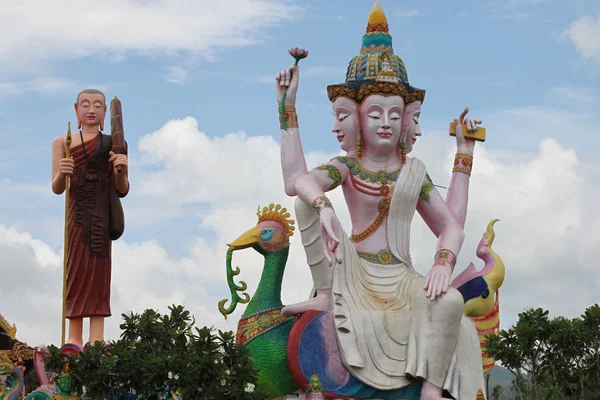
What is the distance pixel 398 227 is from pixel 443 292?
100 cm

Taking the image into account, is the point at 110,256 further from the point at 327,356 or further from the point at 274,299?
the point at 327,356

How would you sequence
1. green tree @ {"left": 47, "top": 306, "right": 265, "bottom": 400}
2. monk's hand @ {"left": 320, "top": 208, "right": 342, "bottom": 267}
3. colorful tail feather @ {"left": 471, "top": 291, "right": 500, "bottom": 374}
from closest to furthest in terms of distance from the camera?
green tree @ {"left": 47, "top": 306, "right": 265, "bottom": 400}, monk's hand @ {"left": 320, "top": 208, "right": 342, "bottom": 267}, colorful tail feather @ {"left": 471, "top": 291, "right": 500, "bottom": 374}

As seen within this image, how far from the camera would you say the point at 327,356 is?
10992 mm

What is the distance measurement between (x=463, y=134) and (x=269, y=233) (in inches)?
92.6

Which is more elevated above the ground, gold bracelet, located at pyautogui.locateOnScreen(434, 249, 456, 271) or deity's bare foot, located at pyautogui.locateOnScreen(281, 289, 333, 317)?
gold bracelet, located at pyautogui.locateOnScreen(434, 249, 456, 271)

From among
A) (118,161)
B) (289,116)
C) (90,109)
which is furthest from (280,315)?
(90,109)

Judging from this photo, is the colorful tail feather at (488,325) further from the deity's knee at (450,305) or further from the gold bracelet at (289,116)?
the gold bracelet at (289,116)

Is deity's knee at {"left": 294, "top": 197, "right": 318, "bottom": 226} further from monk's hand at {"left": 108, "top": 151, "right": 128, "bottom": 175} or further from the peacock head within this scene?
monk's hand at {"left": 108, "top": 151, "right": 128, "bottom": 175}

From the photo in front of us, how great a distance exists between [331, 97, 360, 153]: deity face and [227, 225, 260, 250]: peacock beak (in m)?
1.29

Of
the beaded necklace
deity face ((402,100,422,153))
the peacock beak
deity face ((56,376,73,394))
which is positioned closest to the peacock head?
the peacock beak

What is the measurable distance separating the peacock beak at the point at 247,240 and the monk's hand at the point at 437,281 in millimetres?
1853

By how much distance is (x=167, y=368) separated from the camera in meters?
9.83

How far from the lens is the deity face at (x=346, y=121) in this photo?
11.7 m

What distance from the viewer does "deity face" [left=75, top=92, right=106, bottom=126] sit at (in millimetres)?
12352
